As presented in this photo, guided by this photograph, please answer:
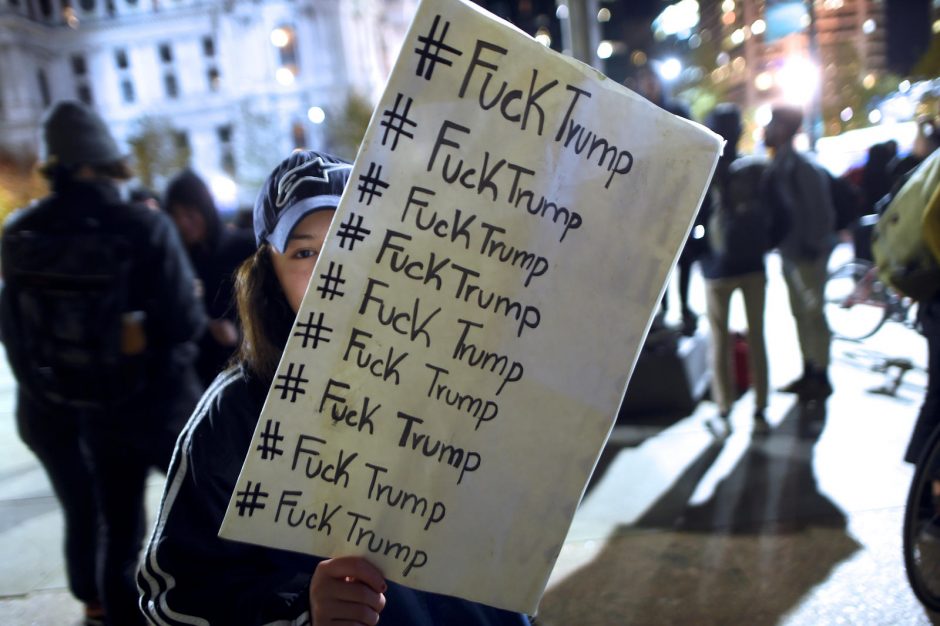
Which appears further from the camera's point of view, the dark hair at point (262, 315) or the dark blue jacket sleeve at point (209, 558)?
the dark hair at point (262, 315)

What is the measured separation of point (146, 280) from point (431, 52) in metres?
2.14

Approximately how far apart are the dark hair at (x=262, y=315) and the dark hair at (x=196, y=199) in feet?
9.75

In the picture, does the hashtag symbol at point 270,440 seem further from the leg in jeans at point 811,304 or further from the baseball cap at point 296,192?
the leg in jeans at point 811,304

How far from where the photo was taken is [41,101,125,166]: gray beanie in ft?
8.91

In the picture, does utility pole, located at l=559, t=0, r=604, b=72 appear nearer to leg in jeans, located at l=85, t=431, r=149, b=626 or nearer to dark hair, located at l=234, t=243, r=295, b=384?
leg in jeans, located at l=85, t=431, r=149, b=626

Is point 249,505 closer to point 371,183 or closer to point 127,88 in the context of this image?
point 371,183

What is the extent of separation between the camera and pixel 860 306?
7457 mm

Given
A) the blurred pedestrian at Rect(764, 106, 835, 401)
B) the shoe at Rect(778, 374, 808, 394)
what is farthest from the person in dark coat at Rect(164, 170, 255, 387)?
the shoe at Rect(778, 374, 808, 394)

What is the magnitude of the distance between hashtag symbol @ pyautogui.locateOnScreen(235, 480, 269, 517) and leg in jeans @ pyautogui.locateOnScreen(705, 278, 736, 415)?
4340mm

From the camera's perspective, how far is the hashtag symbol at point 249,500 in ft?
3.29

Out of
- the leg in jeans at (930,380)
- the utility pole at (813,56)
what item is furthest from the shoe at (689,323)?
the utility pole at (813,56)

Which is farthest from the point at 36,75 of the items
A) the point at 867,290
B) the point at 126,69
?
the point at 867,290

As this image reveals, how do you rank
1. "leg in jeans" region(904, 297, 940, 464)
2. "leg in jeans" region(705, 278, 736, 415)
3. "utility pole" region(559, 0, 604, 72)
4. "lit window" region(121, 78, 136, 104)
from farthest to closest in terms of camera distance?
"lit window" region(121, 78, 136, 104) → "utility pole" region(559, 0, 604, 72) → "leg in jeans" region(705, 278, 736, 415) → "leg in jeans" region(904, 297, 940, 464)

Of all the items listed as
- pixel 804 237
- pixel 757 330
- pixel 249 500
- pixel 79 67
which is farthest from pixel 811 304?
pixel 79 67
